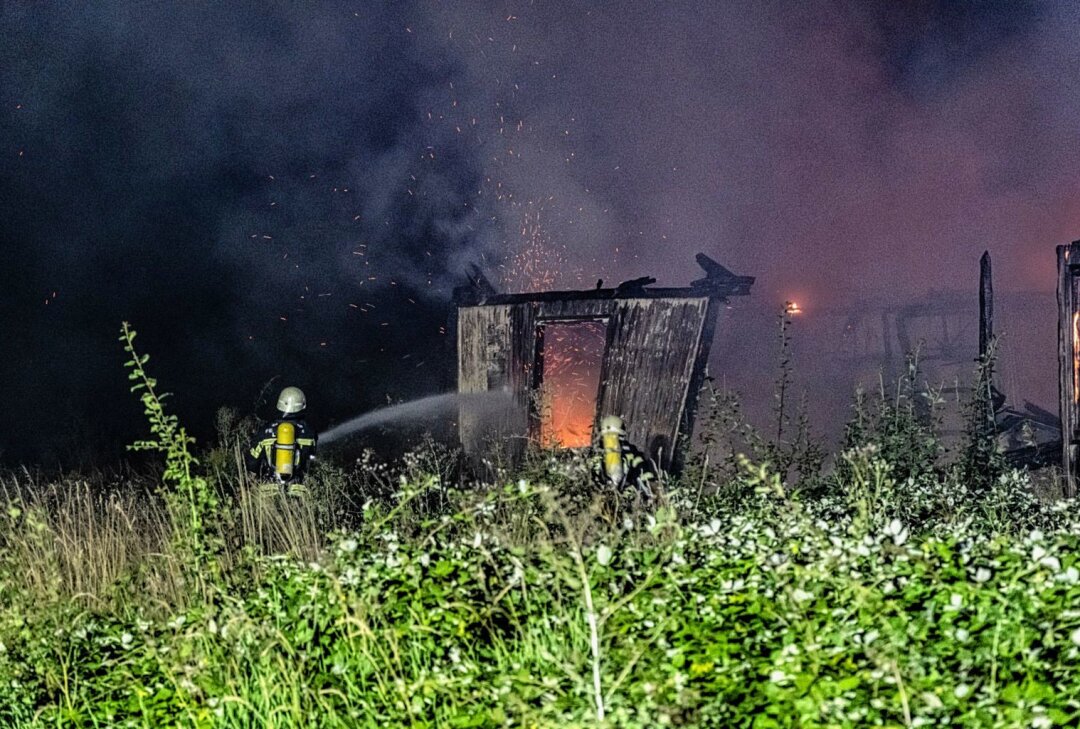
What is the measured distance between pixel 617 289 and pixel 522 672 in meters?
7.91

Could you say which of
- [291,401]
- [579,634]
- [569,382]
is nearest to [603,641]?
[579,634]

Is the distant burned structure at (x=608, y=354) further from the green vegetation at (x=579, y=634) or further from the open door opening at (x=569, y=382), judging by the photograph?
the green vegetation at (x=579, y=634)

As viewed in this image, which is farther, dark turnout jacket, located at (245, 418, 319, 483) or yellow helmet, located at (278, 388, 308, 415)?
yellow helmet, located at (278, 388, 308, 415)

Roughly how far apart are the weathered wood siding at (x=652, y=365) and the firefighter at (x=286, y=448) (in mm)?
3532

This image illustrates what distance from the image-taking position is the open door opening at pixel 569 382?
11.6m

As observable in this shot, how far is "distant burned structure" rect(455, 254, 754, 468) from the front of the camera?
10.7 m

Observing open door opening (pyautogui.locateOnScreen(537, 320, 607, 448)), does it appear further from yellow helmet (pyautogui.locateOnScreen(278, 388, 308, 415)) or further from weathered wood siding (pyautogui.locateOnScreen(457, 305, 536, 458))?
yellow helmet (pyautogui.locateOnScreen(278, 388, 308, 415))

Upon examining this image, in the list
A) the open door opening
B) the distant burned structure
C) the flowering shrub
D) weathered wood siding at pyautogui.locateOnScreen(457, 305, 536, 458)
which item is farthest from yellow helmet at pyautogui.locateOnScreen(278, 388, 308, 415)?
the flowering shrub

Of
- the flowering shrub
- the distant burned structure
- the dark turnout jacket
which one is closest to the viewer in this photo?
the flowering shrub

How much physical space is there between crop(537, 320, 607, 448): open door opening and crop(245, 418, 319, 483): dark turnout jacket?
Answer: 216 centimetres

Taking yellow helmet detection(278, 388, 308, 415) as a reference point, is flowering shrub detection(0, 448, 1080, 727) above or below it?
below

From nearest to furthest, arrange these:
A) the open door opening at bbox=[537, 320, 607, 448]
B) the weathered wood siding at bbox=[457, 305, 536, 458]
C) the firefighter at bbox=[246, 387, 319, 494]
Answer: the firefighter at bbox=[246, 387, 319, 494] → the open door opening at bbox=[537, 320, 607, 448] → the weathered wood siding at bbox=[457, 305, 536, 458]

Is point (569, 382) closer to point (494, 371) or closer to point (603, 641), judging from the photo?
point (494, 371)

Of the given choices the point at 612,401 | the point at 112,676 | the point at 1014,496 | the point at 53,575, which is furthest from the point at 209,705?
the point at 612,401
